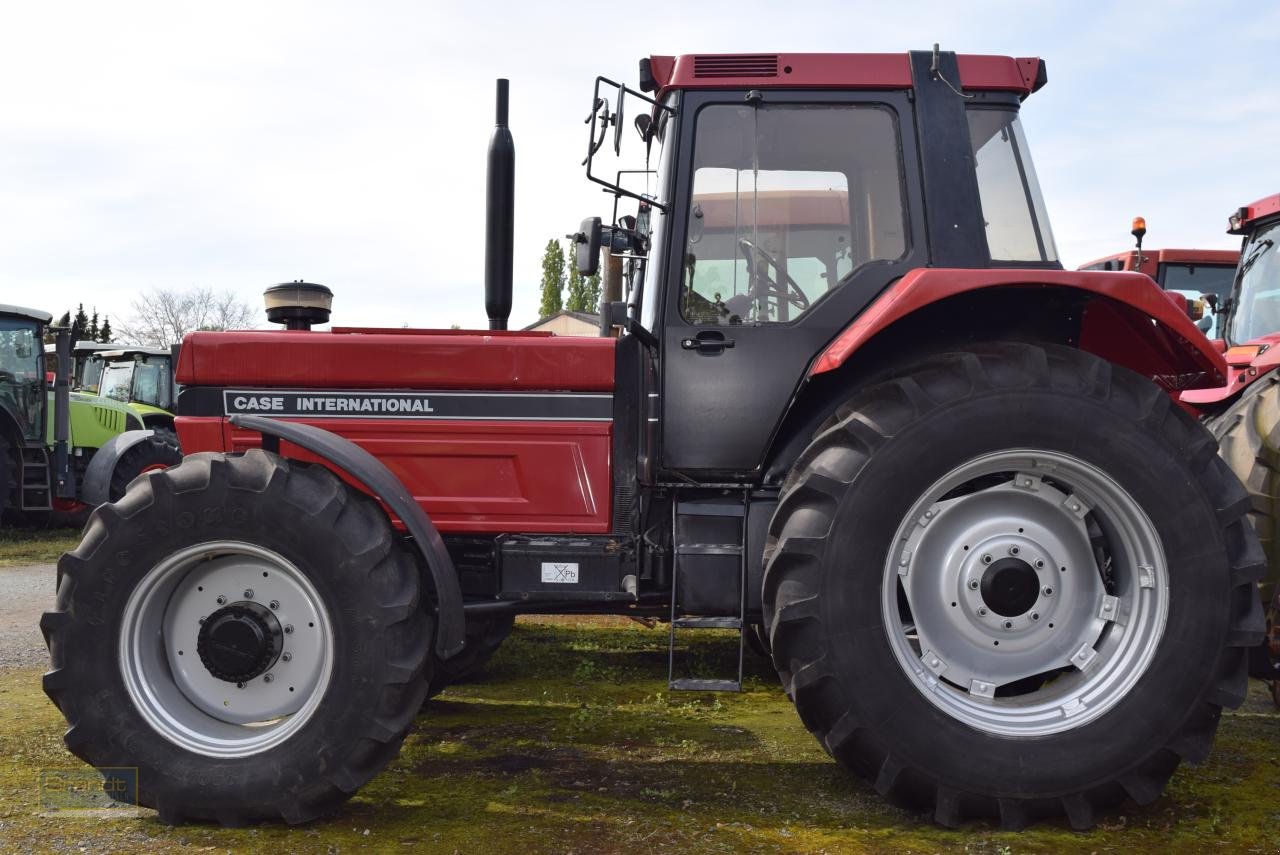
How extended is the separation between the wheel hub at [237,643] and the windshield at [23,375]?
9208 millimetres

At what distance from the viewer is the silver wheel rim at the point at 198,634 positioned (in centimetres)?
306

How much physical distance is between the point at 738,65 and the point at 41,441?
33.3 feet

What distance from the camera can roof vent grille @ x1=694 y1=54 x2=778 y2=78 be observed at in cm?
341

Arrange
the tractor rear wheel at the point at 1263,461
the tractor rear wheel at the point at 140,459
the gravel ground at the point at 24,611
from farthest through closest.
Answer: the tractor rear wheel at the point at 140,459 < the gravel ground at the point at 24,611 < the tractor rear wheel at the point at 1263,461

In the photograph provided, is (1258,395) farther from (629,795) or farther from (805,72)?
(629,795)

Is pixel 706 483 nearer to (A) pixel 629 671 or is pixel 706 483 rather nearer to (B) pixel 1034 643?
(B) pixel 1034 643

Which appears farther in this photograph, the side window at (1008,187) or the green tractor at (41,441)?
the green tractor at (41,441)

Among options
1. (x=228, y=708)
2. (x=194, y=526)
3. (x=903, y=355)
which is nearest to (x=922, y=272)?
(x=903, y=355)

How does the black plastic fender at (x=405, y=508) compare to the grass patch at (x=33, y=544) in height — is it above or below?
above

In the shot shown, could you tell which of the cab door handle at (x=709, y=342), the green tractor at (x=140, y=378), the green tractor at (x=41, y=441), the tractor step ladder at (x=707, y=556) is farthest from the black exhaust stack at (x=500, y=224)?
the green tractor at (x=140, y=378)

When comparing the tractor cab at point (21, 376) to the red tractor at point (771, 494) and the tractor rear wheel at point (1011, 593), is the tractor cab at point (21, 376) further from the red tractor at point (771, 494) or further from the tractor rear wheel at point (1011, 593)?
the tractor rear wheel at point (1011, 593)

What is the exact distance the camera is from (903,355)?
3.39 meters

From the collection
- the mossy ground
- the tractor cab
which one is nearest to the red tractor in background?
the mossy ground

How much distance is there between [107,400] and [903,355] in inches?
440
